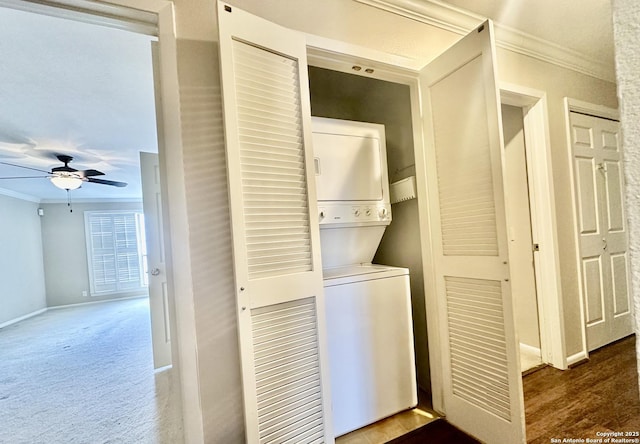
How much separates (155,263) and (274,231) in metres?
1.71

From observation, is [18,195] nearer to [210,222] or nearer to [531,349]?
[210,222]

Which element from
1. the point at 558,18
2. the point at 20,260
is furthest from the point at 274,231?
the point at 20,260

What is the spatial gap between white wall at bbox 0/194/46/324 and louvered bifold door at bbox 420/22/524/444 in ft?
22.8

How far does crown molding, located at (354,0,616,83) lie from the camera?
1655 millimetres

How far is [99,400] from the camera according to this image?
2232 mm

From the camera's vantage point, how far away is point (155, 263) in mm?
2400

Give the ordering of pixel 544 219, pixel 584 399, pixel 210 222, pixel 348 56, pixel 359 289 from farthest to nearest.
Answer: pixel 544 219
pixel 584 399
pixel 359 289
pixel 348 56
pixel 210 222

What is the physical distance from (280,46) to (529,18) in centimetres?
184

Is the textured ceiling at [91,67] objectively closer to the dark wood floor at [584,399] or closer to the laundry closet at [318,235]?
the laundry closet at [318,235]

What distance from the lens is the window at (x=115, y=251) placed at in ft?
20.7

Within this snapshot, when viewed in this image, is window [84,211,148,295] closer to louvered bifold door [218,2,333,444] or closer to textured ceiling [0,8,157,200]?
textured ceiling [0,8,157,200]

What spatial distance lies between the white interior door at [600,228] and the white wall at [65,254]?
835 centimetres

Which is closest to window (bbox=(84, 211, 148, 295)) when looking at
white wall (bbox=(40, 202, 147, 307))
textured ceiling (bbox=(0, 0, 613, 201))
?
white wall (bbox=(40, 202, 147, 307))

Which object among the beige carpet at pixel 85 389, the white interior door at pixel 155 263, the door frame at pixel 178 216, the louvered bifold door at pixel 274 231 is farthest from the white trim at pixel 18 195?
the louvered bifold door at pixel 274 231
